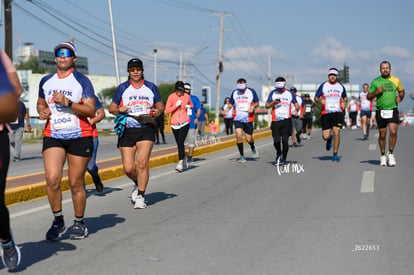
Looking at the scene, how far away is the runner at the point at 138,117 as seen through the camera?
321 inches

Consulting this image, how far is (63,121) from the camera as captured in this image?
602cm

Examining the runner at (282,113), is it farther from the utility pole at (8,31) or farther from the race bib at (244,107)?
the utility pole at (8,31)

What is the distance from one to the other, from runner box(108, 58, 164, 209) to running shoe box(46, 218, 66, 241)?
205 centimetres

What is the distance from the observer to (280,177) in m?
11.4

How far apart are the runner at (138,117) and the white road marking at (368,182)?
326cm

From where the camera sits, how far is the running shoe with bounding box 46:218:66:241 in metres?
6.05

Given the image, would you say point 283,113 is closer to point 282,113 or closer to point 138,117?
point 282,113

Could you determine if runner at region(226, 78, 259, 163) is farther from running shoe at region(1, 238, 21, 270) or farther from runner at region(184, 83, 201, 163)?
running shoe at region(1, 238, 21, 270)

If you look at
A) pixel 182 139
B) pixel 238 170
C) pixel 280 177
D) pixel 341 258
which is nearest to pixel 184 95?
pixel 182 139

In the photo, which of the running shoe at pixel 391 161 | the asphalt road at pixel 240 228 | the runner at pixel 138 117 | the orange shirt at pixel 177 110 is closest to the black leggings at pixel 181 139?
the orange shirt at pixel 177 110

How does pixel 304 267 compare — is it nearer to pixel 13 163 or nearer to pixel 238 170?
pixel 238 170

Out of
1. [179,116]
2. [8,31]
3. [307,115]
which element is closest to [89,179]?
[179,116]

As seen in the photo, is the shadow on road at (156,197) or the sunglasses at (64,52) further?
the shadow on road at (156,197)

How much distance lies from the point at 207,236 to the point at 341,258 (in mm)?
1498
